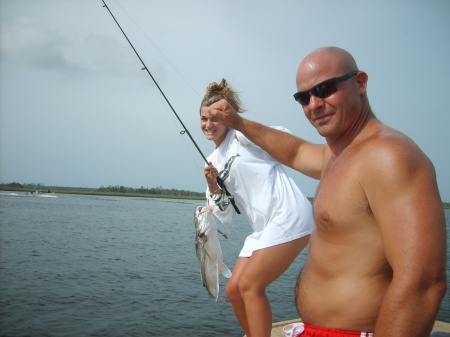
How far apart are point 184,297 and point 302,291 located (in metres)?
11.7

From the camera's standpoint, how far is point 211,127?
4164 mm

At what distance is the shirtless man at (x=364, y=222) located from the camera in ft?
5.52

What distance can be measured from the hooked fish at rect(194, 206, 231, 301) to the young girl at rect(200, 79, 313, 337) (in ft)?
0.85

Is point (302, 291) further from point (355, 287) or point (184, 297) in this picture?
point (184, 297)

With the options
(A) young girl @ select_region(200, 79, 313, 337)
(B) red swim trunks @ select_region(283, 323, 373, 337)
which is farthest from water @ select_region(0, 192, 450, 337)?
(B) red swim trunks @ select_region(283, 323, 373, 337)

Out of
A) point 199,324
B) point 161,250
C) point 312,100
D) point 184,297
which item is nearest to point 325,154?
point 312,100

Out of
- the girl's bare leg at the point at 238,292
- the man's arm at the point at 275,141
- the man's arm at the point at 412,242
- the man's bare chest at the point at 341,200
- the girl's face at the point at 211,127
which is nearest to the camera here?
the man's arm at the point at 412,242

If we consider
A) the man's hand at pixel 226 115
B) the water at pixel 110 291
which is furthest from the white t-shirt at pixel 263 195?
the water at pixel 110 291

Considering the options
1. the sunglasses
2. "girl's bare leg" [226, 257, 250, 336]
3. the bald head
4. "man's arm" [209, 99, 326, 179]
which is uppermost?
the bald head

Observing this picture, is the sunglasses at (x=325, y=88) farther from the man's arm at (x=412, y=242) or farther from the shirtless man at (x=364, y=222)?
the man's arm at (x=412, y=242)

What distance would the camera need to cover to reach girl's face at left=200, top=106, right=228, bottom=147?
415 cm

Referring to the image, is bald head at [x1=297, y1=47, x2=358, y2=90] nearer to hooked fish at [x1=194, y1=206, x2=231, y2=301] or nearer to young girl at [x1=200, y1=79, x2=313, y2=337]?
young girl at [x1=200, y1=79, x2=313, y2=337]

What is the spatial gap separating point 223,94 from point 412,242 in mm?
2926

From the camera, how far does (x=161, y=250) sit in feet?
74.2
